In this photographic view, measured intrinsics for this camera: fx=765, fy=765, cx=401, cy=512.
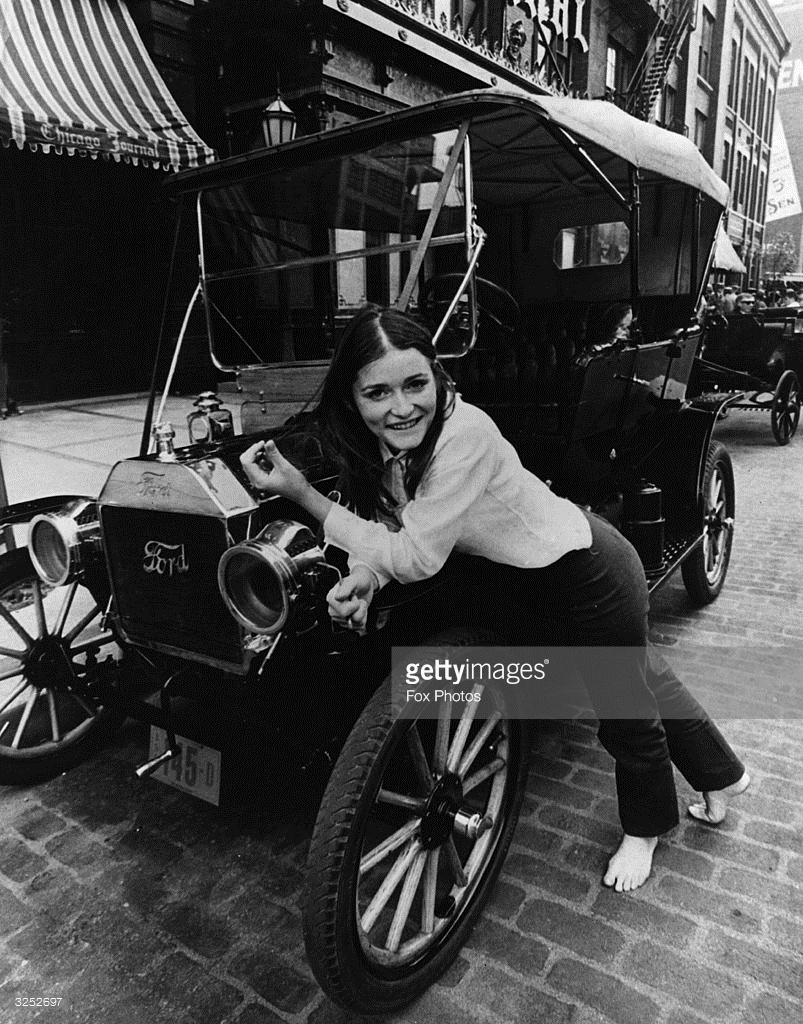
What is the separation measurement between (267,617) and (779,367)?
9.33 m

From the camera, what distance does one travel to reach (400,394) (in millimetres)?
1814

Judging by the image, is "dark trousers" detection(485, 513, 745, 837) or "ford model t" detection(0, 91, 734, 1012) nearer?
"ford model t" detection(0, 91, 734, 1012)

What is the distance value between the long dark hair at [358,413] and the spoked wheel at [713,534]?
266 centimetres

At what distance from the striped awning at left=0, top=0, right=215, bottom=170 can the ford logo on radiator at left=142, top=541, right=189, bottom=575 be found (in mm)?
6201

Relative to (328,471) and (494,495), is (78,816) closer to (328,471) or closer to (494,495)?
(328,471)

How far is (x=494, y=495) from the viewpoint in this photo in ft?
6.23

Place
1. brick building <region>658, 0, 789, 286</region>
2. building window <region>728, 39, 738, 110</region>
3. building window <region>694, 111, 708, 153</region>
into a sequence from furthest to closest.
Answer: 1. building window <region>728, 39, 738, 110</region>
2. building window <region>694, 111, 708, 153</region>
3. brick building <region>658, 0, 789, 286</region>

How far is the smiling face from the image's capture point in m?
1.81

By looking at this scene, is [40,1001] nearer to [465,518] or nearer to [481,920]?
[481,920]

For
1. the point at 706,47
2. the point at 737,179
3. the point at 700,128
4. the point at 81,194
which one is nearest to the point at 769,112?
the point at 737,179

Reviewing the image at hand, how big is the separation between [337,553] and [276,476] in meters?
0.31

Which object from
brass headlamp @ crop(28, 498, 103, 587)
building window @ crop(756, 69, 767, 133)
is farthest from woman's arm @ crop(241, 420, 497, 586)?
building window @ crop(756, 69, 767, 133)

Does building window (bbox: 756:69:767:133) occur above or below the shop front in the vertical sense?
above

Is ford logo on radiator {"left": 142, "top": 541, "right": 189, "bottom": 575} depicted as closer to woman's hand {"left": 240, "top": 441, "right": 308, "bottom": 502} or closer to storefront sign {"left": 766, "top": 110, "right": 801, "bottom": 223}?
woman's hand {"left": 240, "top": 441, "right": 308, "bottom": 502}
